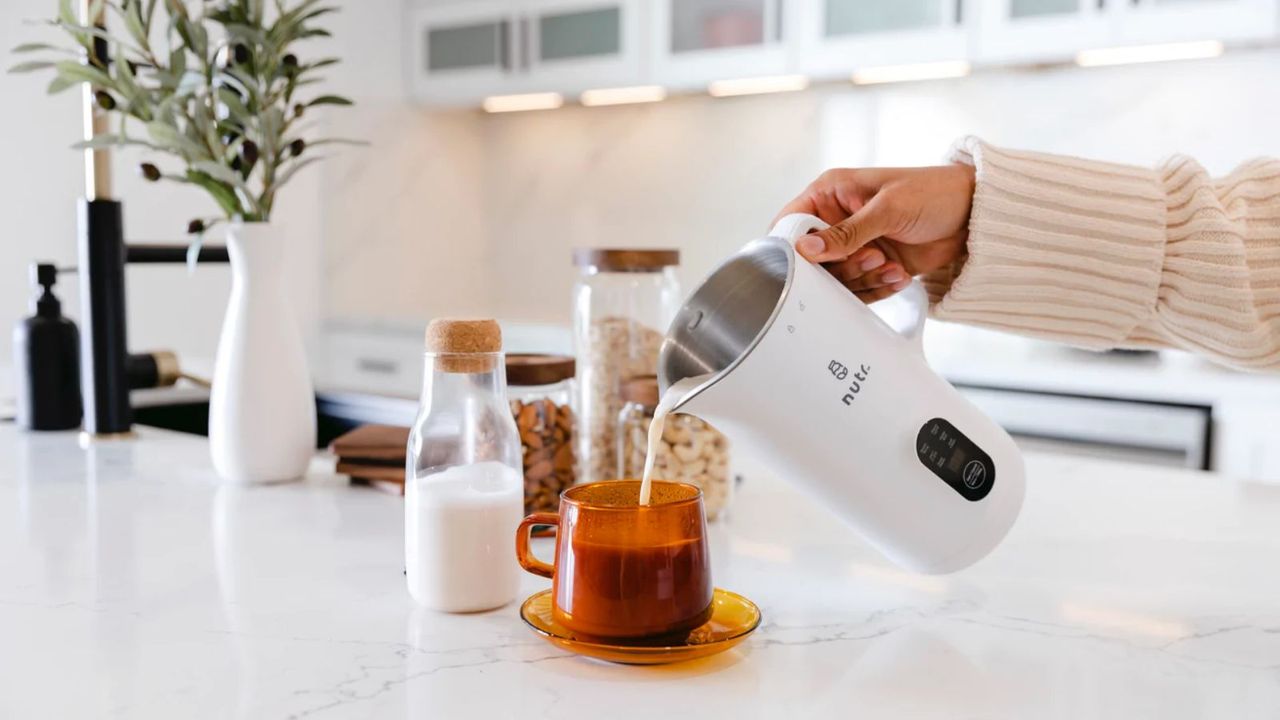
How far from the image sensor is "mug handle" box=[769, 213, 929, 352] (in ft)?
2.47

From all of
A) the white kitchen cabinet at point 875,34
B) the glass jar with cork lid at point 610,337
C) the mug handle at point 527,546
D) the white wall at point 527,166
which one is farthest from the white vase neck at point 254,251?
the white kitchen cabinet at point 875,34

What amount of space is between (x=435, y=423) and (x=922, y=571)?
36 centimetres

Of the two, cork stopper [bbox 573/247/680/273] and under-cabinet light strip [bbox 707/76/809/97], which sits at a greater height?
under-cabinet light strip [bbox 707/76/809/97]

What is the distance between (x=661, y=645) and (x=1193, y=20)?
2202mm

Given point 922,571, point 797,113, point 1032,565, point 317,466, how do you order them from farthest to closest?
point 797,113, point 317,466, point 1032,565, point 922,571

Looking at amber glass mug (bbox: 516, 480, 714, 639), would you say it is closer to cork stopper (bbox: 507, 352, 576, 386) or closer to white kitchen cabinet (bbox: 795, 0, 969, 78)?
cork stopper (bbox: 507, 352, 576, 386)

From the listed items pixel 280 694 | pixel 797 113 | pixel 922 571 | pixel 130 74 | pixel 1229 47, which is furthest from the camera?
pixel 797 113

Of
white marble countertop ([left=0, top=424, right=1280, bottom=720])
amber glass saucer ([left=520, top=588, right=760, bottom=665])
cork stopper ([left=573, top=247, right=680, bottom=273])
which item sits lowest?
white marble countertop ([left=0, top=424, right=1280, bottom=720])

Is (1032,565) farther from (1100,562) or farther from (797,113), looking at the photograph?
(797,113)

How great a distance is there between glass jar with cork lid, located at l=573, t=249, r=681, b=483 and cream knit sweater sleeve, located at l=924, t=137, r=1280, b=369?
0.89ft

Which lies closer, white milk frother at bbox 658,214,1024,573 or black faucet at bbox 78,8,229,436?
white milk frother at bbox 658,214,1024,573

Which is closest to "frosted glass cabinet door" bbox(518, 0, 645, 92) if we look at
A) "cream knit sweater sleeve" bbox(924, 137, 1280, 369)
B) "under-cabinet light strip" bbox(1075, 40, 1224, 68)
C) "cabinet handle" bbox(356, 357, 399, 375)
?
"cabinet handle" bbox(356, 357, 399, 375)

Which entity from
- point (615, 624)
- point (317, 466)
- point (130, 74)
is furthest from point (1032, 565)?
point (130, 74)

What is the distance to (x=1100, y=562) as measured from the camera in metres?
0.89
